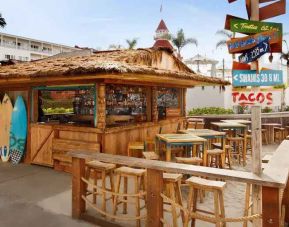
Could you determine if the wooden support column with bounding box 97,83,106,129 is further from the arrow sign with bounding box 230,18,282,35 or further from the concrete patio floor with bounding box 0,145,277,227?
the arrow sign with bounding box 230,18,282,35

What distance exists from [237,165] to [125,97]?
3.69m

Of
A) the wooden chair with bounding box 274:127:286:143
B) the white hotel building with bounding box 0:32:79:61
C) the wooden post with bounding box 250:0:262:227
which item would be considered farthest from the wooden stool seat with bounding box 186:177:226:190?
the white hotel building with bounding box 0:32:79:61

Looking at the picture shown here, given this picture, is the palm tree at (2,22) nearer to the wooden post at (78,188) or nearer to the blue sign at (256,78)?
the wooden post at (78,188)

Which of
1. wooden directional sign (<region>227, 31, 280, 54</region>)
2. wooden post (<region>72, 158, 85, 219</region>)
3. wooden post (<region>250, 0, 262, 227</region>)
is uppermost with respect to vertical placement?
wooden directional sign (<region>227, 31, 280, 54</region>)

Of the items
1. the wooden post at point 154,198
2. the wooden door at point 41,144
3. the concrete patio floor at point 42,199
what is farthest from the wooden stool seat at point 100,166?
the wooden door at point 41,144

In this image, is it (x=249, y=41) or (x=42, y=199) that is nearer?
(x=249, y=41)

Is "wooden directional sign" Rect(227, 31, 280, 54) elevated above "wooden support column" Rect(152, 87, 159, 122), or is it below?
above

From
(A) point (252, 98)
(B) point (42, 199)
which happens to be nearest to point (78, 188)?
(B) point (42, 199)

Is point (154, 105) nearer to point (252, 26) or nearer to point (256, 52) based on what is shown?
point (252, 26)

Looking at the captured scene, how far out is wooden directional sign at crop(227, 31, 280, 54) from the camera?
3070mm

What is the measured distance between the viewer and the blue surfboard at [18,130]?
27.0 ft

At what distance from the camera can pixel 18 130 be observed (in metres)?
8.29

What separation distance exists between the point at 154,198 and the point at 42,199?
2661 mm

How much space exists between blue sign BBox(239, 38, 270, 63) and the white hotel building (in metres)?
42.5
